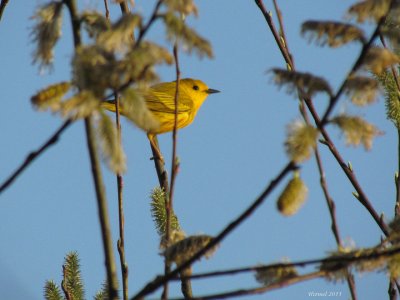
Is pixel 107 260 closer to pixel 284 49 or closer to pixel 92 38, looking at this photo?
pixel 92 38

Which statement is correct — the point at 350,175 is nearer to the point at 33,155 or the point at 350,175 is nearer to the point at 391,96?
the point at 391,96

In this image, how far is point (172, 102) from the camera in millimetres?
7133

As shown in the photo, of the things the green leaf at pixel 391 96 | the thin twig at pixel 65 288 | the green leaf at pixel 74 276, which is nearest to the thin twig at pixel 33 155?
the thin twig at pixel 65 288

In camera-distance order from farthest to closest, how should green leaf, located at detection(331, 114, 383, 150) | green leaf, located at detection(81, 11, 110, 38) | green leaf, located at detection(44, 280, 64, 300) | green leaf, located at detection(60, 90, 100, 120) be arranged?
green leaf, located at detection(44, 280, 64, 300) → green leaf, located at detection(81, 11, 110, 38) → green leaf, located at detection(331, 114, 383, 150) → green leaf, located at detection(60, 90, 100, 120)

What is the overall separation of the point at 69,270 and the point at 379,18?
7.47 ft

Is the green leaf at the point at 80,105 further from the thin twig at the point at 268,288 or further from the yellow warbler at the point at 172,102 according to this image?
the yellow warbler at the point at 172,102

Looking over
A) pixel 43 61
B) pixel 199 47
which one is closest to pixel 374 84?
pixel 199 47

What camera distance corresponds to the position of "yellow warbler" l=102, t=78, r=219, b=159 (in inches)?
273

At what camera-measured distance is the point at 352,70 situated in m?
1.41

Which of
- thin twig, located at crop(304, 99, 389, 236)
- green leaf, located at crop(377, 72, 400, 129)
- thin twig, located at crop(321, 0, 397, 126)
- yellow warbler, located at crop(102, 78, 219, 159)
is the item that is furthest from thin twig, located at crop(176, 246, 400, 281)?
yellow warbler, located at crop(102, 78, 219, 159)

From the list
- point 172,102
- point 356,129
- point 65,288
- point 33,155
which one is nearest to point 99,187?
point 33,155

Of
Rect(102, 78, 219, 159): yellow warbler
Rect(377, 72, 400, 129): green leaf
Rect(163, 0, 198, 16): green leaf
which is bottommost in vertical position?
Rect(163, 0, 198, 16): green leaf

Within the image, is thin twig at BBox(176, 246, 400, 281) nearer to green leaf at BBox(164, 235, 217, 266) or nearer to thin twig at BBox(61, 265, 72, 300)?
green leaf at BBox(164, 235, 217, 266)

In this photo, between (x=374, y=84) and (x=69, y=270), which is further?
(x=69, y=270)
